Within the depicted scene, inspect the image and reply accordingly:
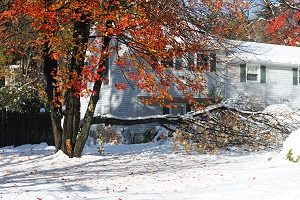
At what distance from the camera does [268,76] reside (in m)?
34.0

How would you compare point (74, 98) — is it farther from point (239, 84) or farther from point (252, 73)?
point (252, 73)

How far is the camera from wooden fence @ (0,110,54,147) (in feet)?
74.7

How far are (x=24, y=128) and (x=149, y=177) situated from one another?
13.4 metres

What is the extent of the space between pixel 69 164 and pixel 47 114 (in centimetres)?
1116

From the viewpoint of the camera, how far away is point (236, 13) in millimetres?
19047

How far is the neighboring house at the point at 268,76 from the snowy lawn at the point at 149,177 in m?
15.7

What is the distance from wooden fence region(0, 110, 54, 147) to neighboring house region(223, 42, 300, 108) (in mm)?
11875

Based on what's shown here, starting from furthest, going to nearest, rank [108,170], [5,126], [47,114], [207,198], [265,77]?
[265,77]
[47,114]
[5,126]
[108,170]
[207,198]

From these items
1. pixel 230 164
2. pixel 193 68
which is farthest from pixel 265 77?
pixel 230 164

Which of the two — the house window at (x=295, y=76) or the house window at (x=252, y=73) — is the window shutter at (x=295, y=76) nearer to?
the house window at (x=295, y=76)

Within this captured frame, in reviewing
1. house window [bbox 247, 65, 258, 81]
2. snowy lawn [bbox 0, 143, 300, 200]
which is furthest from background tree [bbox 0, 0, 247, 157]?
house window [bbox 247, 65, 258, 81]

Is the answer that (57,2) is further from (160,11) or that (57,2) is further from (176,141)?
(176,141)

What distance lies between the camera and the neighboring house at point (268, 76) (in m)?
32.7

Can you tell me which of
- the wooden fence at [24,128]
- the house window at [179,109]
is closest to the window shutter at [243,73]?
the house window at [179,109]
